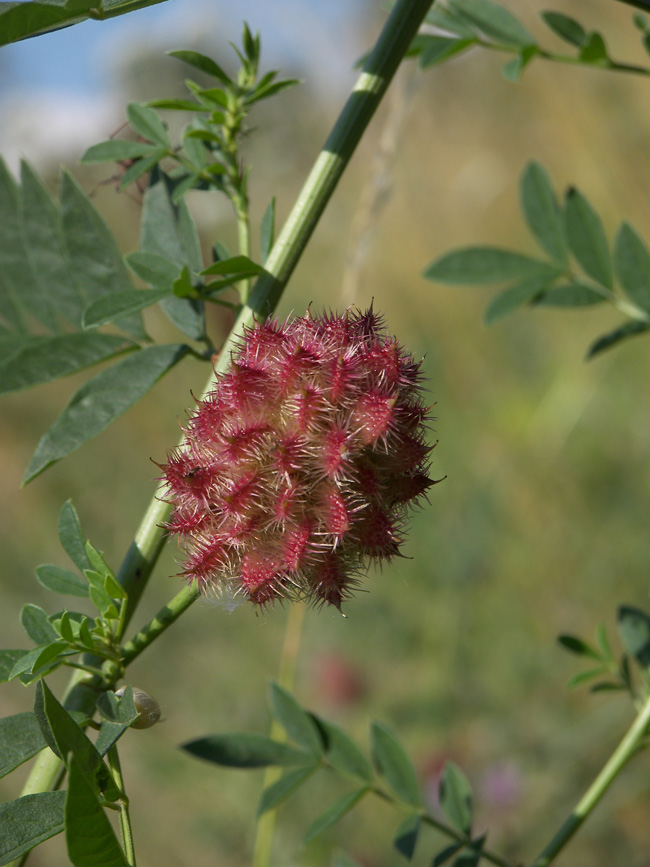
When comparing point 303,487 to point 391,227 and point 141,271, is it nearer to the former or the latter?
point 141,271

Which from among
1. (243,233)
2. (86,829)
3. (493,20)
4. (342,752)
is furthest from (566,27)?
(86,829)

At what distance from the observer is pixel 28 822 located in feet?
2.94

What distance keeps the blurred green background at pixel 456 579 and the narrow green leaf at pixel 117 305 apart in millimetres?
1307

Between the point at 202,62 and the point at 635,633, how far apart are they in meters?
1.47

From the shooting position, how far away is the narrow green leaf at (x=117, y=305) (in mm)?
1104

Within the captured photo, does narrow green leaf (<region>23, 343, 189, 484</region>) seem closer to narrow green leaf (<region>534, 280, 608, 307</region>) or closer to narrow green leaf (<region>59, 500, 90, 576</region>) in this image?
narrow green leaf (<region>59, 500, 90, 576</region>)

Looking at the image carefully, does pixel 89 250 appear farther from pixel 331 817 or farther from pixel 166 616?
pixel 331 817

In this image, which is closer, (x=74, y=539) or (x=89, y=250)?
(x=74, y=539)

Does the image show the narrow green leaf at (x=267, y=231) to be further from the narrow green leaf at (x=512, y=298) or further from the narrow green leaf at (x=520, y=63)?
the narrow green leaf at (x=512, y=298)

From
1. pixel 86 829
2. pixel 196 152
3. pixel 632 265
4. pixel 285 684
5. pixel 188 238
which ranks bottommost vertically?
pixel 285 684

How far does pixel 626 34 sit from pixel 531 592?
134 inches

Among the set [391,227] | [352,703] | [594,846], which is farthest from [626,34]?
[594,846]

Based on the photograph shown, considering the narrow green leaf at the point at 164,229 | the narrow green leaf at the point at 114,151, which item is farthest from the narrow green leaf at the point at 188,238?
the narrow green leaf at the point at 114,151

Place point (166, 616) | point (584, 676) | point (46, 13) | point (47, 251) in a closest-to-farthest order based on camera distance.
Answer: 1. point (46, 13)
2. point (166, 616)
3. point (47, 251)
4. point (584, 676)
